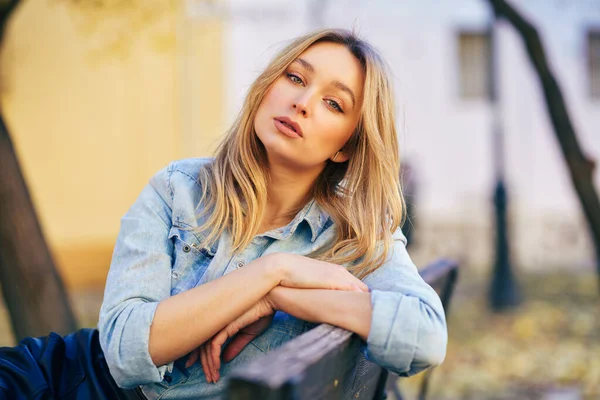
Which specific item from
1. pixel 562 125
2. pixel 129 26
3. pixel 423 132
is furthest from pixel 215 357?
pixel 423 132

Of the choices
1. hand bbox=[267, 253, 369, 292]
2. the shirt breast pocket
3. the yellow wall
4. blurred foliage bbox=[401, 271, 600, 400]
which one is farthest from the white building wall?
hand bbox=[267, 253, 369, 292]

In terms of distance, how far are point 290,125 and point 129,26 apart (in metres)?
6.52

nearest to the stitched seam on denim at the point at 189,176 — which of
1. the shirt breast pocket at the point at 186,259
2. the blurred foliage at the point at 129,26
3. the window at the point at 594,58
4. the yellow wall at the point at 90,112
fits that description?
the shirt breast pocket at the point at 186,259

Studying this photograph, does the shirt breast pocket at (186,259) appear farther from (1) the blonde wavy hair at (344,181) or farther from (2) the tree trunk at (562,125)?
(2) the tree trunk at (562,125)

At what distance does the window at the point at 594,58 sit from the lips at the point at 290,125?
36.1 ft

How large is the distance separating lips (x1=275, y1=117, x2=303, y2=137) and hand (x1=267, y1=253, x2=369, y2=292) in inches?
17.0

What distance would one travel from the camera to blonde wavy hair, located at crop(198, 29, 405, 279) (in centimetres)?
202

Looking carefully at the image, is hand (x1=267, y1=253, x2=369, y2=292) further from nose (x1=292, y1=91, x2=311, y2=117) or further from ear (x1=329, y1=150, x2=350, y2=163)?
ear (x1=329, y1=150, x2=350, y2=163)

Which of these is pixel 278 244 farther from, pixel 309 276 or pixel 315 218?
pixel 309 276

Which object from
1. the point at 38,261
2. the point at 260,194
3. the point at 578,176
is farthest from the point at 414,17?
the point at 260,194

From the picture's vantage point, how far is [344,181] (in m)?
2.30

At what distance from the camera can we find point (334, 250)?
2049mm

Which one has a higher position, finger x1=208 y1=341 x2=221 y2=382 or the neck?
the neck

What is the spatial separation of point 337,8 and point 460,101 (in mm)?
3698
